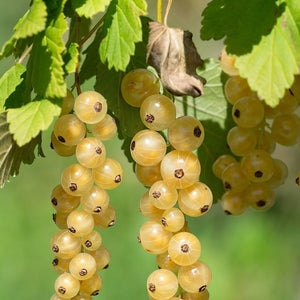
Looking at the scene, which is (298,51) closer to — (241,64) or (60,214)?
(241,64)

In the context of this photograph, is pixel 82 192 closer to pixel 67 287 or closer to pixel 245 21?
pixel 67 287

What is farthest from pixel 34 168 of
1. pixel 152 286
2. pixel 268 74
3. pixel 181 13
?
pixel 268 74

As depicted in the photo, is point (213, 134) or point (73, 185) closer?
point (73, 185)

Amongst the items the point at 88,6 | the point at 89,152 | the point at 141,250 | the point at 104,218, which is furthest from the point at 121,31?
the point at 141,250

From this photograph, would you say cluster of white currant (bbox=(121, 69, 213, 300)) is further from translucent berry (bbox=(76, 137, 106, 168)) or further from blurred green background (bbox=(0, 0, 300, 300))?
blurred green background (bbox=(0, 0, 300, 300))

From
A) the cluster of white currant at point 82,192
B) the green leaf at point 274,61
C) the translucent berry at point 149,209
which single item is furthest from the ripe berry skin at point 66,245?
the green leaf at point 274,61

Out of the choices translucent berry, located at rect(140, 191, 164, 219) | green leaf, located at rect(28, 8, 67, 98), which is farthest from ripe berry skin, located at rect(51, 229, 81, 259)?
green leaf, located at rect(28, 8, 67, 98)

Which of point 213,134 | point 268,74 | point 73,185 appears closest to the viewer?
point 268,74
